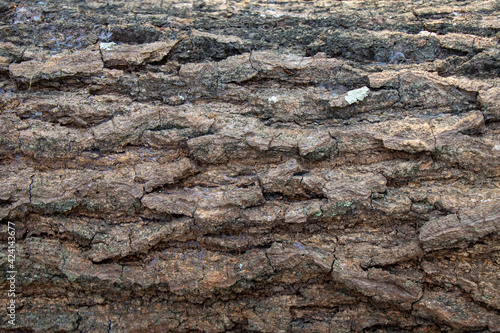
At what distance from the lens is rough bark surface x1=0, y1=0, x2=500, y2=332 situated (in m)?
2.63

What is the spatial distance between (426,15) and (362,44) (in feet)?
2.63

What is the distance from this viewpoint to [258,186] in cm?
279

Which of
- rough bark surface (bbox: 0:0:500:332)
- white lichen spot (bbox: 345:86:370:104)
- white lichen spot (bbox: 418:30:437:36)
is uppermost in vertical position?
white lichen spot (bbox: 418:30:437:36)

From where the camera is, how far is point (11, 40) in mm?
3271

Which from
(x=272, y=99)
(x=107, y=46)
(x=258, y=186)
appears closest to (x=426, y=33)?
(x=272, y=99)

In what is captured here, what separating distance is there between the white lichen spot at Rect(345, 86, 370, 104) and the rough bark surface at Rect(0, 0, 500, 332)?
0.5 inches

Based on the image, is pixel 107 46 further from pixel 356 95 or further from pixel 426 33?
pixel 426 33

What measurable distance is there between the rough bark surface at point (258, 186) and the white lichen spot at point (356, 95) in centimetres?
1

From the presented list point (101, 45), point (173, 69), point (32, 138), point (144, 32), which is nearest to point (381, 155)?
point (173, 69)

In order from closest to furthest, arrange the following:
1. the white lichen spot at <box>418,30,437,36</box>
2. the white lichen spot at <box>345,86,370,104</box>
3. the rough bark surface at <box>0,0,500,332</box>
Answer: the rough bark surface at <box>0,0,500,332</box>
the white lichen spot at <box>345,86,370,104</box>
the white lichen spot at <box>418,30,437,36</box>

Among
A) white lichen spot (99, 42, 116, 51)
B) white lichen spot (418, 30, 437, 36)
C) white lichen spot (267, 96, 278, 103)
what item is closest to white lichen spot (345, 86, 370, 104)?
white lichen spot (267, 96, 278, 103)

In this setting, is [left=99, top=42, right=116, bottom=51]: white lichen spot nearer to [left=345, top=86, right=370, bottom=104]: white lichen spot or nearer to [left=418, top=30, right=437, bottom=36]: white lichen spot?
[left=345, top=86, right=370, bottom=104]: white lichen spot

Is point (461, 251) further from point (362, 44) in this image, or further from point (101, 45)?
point (101, 45)

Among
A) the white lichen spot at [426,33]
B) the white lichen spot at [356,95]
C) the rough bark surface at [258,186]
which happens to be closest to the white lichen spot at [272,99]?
the rough bark surface at [258,186]
